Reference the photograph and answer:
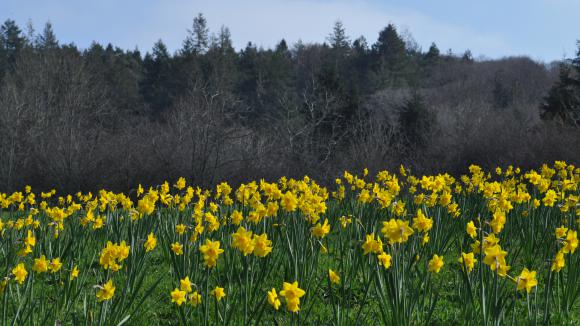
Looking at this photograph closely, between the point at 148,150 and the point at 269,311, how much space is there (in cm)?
1363

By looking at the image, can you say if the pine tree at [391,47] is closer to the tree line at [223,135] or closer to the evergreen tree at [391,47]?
the evergreen tree at [391,47]

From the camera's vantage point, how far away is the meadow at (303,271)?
2.61 m

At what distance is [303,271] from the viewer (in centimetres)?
370

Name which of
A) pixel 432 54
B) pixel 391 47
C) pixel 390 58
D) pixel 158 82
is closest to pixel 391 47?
pixel 391 47

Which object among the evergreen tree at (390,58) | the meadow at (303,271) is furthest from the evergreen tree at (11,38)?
the meadow at (303,271)

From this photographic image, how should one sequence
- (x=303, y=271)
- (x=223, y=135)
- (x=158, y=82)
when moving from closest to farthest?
(x=303, y=271)
(x=223, y=135)
(x=158, y=82)

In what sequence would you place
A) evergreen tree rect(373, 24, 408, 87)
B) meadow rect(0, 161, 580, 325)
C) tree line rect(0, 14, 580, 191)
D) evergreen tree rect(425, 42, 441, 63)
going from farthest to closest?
evergreen tree rect(425, 42, 441, 63) → evergreen tree rect(373, 24, 408, 87) → tree line rect(0, 14, 580, 191) → meadow rect(0, 161, 580, 325)

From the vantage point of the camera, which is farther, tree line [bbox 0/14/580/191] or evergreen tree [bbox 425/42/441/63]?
evergreen tree [bbox 425/42/441/63]

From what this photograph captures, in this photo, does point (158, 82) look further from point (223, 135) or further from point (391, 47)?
point (223, 135)

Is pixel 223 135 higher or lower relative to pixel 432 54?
lower

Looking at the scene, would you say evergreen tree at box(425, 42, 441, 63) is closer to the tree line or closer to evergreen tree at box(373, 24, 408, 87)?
evergreen tree at box(373, 24, 408, 87)

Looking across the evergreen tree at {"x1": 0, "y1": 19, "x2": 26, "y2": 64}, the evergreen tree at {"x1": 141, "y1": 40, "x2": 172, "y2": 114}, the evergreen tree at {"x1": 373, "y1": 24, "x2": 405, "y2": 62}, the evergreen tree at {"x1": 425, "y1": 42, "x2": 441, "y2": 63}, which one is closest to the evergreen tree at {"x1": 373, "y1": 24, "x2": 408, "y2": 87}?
the evergreen tree at {"x1": 373, "y1": 24, "x2": 405, "y2": 62}

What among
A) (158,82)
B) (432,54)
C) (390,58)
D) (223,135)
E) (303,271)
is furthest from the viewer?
(432,54)

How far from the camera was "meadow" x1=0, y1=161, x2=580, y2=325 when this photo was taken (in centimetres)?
261
